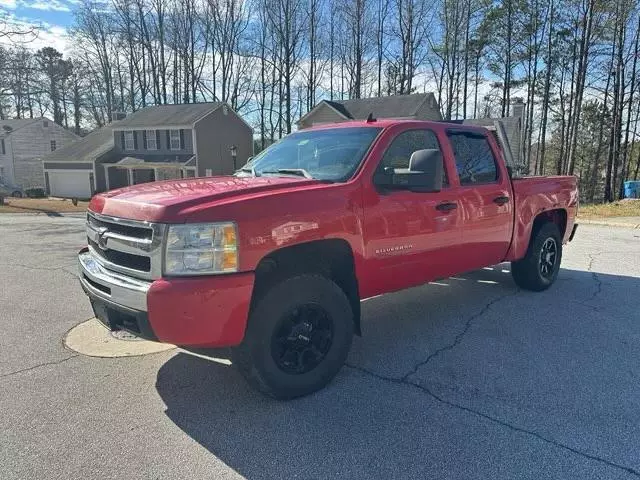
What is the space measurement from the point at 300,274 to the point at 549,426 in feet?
6.17

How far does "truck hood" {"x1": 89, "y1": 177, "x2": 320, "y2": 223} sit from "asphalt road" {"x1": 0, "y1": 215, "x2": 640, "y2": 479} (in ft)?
4.40

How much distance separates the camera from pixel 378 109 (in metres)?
32.2

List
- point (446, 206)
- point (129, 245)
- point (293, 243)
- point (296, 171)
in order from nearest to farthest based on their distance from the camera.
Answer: point (129, 245), point (293, 243), point (296, 171), point (446, 206)

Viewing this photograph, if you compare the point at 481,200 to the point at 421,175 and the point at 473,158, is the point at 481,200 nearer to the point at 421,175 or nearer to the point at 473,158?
the point at 473,158

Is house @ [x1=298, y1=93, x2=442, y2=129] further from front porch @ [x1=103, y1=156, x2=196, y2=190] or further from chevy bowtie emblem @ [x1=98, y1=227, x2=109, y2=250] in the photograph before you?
chevy bowtie emblem @ [x1=98, y1=227, x2=109, y2=250]

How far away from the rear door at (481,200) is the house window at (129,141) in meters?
35.8

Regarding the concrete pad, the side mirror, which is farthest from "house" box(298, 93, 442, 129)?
the side mirror

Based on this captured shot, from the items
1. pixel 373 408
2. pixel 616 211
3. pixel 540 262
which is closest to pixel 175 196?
pixel 373 408

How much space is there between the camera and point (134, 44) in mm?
46625

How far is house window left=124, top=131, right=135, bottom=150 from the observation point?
36.3 metres

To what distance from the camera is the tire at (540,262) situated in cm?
585

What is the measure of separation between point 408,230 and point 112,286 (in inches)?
90.2

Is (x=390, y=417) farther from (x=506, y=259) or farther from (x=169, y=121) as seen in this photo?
(x=169, y=121)

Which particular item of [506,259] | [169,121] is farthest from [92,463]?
[169,121]
